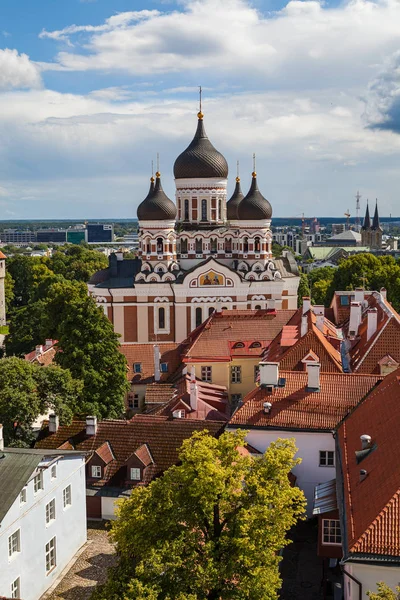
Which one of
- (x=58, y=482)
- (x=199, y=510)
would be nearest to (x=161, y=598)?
(x=199, y=510)

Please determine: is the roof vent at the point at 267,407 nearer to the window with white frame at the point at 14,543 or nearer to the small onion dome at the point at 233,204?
the window with white frame at the point at 14,543

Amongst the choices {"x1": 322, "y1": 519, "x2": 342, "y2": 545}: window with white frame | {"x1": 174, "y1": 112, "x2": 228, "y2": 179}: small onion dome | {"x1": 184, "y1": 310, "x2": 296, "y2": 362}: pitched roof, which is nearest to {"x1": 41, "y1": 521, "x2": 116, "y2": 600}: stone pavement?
{"x1": 322, "y1": 519, "x2": 342, "y2": 545}: window with white frame

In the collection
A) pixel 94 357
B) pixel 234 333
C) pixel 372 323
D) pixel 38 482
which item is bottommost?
pixel 38 482

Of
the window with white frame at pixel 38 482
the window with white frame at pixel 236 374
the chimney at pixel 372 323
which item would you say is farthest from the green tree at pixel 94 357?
the window with white frame at pixel 38 482

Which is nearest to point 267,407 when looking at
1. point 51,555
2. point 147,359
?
point 51,555

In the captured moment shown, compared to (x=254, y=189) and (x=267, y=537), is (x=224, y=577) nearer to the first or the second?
(x=267, y=537)

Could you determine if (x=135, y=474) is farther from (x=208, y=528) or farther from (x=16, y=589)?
(x=208, y=528)
